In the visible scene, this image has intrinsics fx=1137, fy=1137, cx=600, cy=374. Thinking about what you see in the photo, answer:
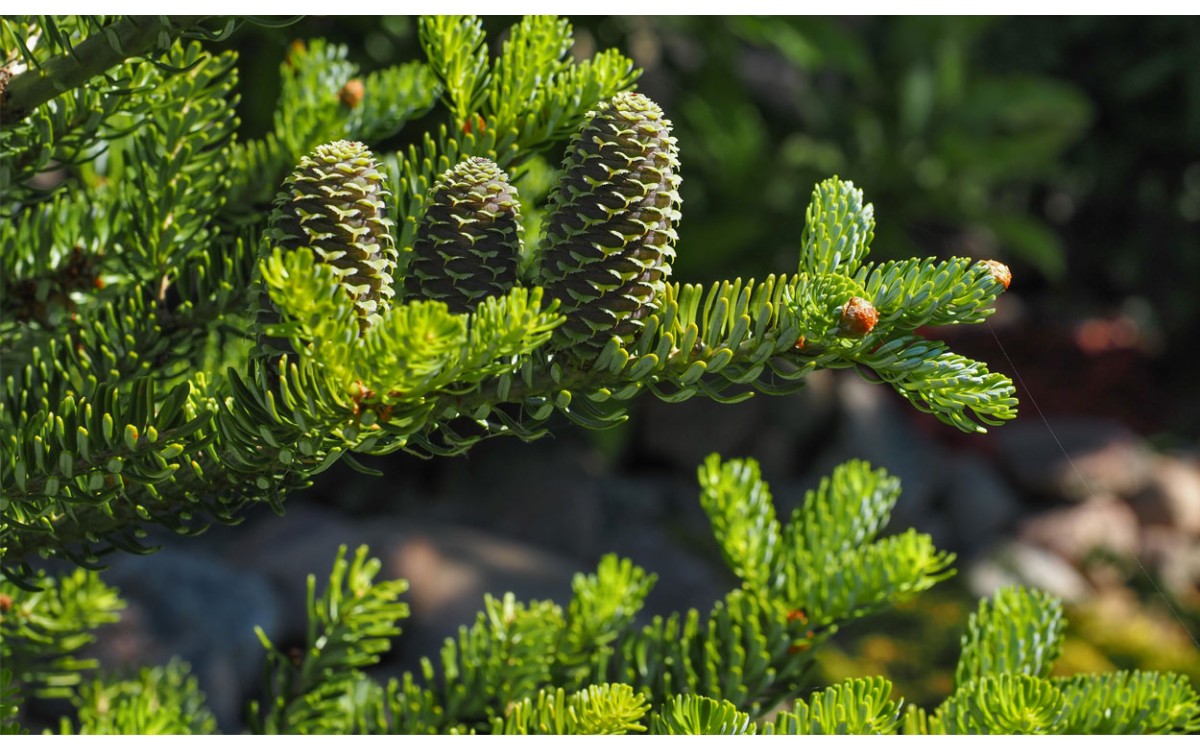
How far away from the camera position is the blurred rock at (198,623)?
2863mm

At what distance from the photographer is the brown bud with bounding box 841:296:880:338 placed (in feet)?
1.91

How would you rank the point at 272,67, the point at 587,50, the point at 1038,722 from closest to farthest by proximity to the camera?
1. the point at 1038,722
2. the point at 272,67
3. the point at 587,50

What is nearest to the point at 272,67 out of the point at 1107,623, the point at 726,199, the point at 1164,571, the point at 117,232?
the point at 726,199

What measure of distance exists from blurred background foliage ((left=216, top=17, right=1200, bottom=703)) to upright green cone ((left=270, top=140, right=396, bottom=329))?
8.35ft

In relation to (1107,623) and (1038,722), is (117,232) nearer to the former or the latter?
(1038,722)

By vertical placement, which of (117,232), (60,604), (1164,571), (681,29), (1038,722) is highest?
(681,29)

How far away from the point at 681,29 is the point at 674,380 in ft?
13.1

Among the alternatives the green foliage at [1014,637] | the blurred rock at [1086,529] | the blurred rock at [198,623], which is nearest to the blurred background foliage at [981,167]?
the blurred rock at [1086,529]

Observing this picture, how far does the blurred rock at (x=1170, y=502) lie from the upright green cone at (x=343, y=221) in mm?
4960

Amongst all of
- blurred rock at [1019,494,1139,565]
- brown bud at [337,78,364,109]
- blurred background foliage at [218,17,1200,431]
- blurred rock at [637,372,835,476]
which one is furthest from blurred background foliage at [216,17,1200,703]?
brown bud at [337,78,364,109]

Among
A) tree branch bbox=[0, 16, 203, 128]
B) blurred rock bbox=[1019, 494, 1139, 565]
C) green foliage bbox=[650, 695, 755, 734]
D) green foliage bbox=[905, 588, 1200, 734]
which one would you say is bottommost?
blurred rock bbox=[1019, 494, 1139, 565]

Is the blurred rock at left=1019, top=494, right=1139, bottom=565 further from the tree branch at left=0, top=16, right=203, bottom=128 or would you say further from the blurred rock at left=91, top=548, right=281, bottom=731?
the tree branch at left=0, top=16, right=203, bottom=128

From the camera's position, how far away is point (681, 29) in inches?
172

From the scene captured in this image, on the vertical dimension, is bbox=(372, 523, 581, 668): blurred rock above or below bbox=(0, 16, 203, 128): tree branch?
below
